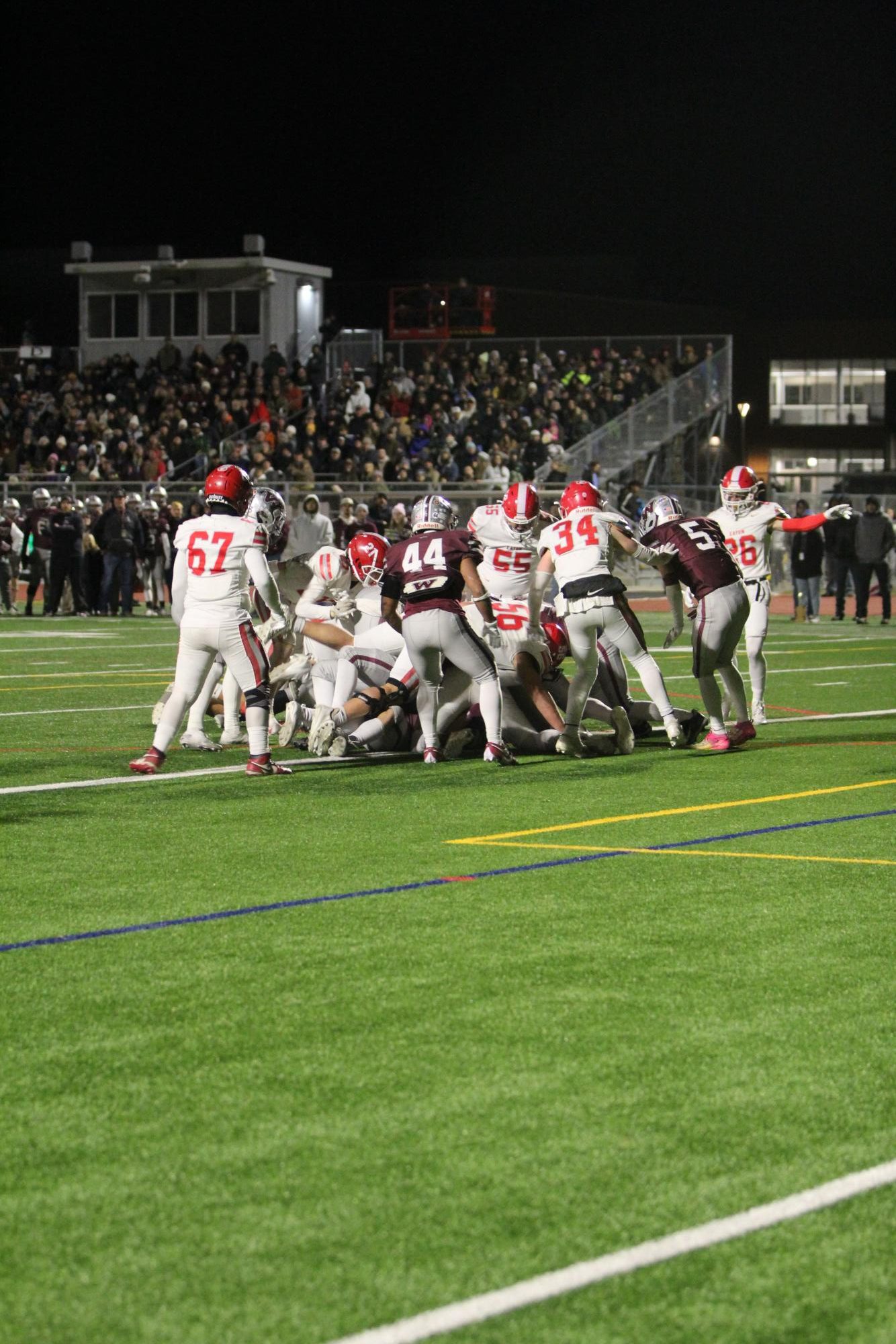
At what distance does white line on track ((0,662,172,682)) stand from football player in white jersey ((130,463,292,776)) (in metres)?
7.17

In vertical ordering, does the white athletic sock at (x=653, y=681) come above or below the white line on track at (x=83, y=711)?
above

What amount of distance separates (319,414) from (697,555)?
30686mm

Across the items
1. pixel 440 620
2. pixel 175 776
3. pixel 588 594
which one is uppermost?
pixel 588 594

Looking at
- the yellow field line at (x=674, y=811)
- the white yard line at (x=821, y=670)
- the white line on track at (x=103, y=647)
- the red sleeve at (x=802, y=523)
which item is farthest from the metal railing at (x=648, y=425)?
the yellow field line at (x=674, y=811)

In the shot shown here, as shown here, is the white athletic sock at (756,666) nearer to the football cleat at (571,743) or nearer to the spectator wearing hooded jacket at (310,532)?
the football cleat at (571,743)

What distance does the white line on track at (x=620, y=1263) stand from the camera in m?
3.30

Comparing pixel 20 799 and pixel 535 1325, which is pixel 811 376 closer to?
pixel 20 799

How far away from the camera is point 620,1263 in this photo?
3.59 meters

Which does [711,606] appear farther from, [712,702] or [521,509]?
[521,509]

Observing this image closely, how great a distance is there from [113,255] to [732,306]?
82.3 ft

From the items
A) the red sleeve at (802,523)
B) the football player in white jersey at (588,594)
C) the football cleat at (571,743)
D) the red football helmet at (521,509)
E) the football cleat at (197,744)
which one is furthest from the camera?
the red sleeve at (802,523)

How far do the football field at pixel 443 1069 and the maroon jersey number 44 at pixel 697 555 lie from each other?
3.10 m

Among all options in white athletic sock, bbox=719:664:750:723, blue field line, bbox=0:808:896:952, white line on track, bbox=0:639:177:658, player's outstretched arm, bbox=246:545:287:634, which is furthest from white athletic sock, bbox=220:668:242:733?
white line on track, bbox=0:639:177:658

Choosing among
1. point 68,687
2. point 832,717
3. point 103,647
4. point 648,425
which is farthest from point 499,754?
point 648,425
